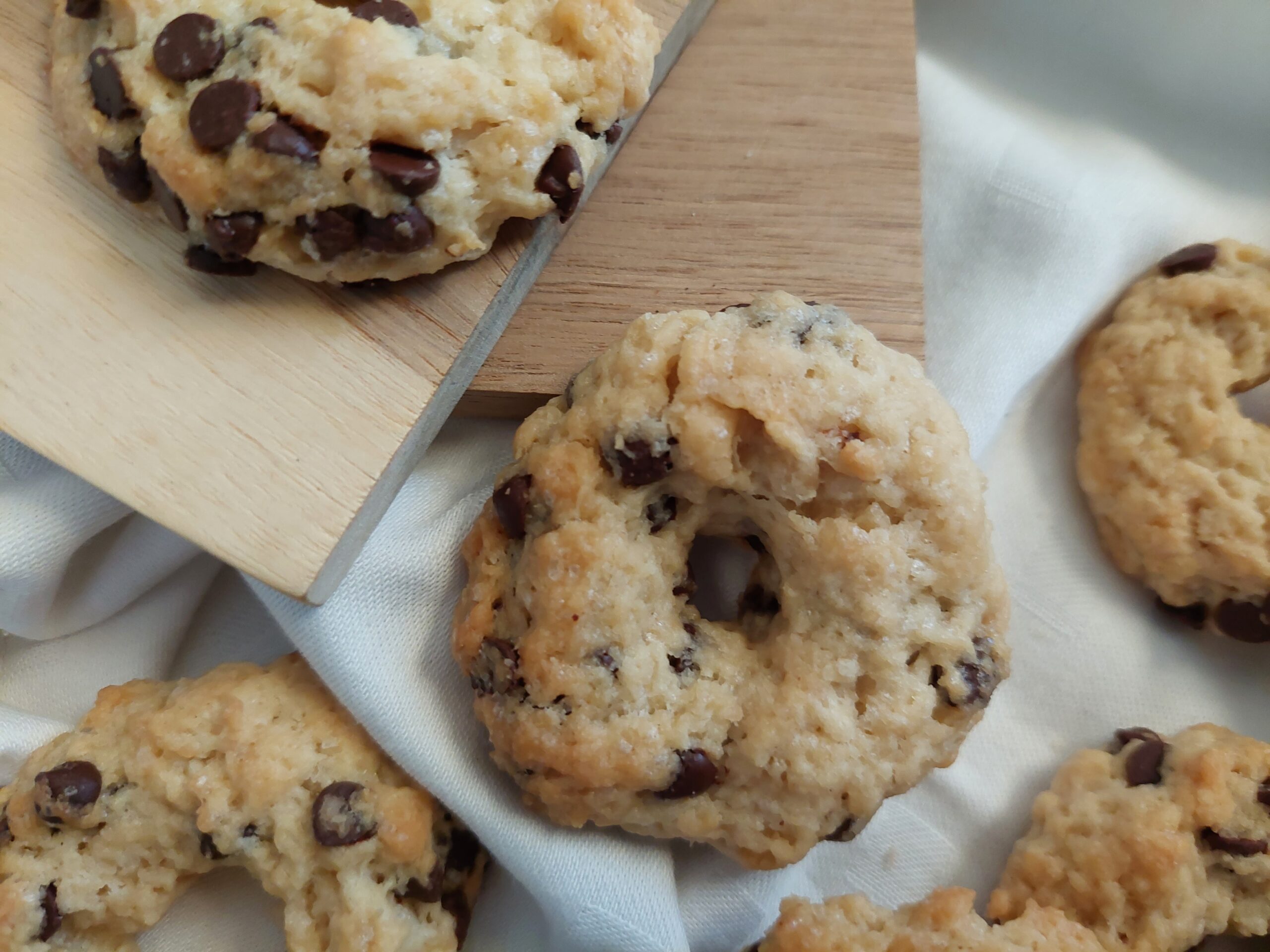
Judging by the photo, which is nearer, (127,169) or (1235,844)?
(127,169)

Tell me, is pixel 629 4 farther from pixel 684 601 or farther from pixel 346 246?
pixel 684 601

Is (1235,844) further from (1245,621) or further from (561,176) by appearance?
(561,176)

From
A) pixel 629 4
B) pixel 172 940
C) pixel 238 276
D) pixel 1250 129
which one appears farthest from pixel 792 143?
pixel 172 940

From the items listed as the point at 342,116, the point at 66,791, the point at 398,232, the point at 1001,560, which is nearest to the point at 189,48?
the point at 342,116

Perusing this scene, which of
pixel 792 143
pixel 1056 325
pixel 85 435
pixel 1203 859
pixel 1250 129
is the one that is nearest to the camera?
pixel 85 435

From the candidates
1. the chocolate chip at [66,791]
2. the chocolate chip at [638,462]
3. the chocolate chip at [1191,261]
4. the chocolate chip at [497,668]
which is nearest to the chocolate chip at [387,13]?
the chocolate chip at [638,462]

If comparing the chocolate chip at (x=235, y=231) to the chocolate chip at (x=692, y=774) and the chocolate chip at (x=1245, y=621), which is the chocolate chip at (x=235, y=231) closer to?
the chocolate chip at (x=692, y=774)
